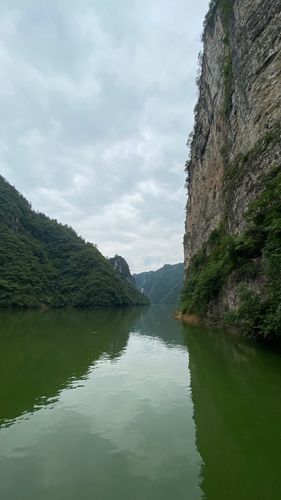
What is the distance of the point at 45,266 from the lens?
3824 inches

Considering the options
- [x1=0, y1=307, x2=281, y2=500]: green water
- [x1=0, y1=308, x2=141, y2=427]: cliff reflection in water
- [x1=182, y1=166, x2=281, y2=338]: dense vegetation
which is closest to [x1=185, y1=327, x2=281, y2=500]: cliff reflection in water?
[x1=0, y1=307, x2=281, y2=500]: green water

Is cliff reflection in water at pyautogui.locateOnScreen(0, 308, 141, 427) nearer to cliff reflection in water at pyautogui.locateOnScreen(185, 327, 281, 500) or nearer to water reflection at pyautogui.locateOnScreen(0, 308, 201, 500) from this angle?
water reflection at pyautogui.locateOnScreen(0, 308, 201, 500)

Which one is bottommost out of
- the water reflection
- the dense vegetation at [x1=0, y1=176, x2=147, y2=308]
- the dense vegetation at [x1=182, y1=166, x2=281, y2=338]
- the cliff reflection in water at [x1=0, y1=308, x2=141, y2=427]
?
the water reflection

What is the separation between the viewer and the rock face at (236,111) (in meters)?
→ 21.1

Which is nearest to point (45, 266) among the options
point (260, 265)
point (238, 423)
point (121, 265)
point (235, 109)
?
point (121, 265)

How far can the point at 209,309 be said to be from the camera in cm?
2906

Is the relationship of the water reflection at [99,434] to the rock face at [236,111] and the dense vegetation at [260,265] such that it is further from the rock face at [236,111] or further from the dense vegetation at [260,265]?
the rock face at [236,111]

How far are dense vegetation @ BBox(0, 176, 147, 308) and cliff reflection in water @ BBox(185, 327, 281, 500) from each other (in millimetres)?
56465

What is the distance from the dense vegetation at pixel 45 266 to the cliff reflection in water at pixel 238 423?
5647 centimetres

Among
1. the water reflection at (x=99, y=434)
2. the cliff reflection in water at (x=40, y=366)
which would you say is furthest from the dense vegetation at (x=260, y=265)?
the cliff reflection in water at (x=40, y=366)

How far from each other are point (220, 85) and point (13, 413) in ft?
113

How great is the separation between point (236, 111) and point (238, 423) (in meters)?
26.3

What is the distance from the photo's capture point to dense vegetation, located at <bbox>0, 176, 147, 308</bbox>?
73.6 m

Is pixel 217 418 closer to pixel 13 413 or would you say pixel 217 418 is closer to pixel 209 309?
pixel 13 413
